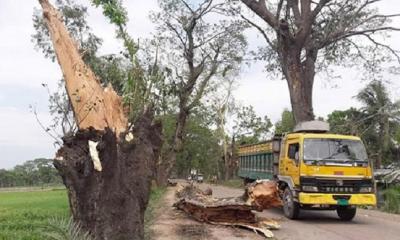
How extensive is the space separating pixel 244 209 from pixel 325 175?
2.81m

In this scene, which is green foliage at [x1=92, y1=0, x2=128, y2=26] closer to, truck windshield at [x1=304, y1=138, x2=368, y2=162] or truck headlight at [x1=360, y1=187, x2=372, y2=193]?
truck windshield at [x1=304, y1=138, x2=368, y2=162]

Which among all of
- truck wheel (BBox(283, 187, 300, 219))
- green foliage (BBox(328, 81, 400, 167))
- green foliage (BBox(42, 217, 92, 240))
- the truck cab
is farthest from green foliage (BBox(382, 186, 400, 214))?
green foliage (BBox(328, 81, 400, 167))

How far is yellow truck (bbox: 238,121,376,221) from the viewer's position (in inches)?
588

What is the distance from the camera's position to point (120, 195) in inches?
314

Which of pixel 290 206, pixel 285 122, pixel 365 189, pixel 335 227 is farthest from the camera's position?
pixel 285 122

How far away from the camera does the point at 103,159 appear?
780 centimetres

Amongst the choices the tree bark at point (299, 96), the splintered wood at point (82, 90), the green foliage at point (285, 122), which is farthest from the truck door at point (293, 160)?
the green foliage at point (285, 122)

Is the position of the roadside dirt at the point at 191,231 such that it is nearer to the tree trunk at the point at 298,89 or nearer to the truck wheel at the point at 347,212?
Result: the truck wheel at the point at 347,212

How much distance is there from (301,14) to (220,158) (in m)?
46.2

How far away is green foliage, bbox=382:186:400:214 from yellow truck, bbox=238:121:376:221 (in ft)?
13.3

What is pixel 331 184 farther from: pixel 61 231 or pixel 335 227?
pixel 61 231

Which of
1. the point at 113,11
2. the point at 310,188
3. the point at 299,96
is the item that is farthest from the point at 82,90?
the point at 299,96

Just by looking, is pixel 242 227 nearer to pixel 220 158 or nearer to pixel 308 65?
pixel 308 65

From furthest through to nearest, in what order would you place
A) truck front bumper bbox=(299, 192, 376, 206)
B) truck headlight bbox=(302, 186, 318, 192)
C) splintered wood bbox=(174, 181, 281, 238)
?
truck headlight bbox=(302, 186, 318, 192)
truck front bumper bbox=(299, 192, 376, 206)
splintered wood bbox=(174, 181, 281, 238)
